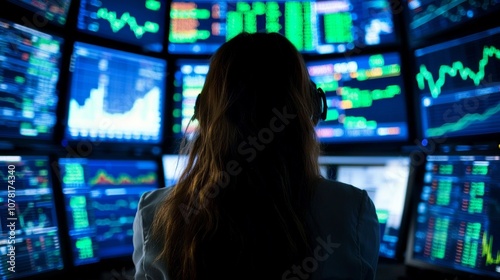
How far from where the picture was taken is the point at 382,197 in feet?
6.11

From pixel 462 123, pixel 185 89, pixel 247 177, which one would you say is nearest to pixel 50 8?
pixel 185 89

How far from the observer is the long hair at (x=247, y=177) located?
91 cm

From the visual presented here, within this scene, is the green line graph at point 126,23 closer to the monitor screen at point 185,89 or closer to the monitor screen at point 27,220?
the monitor screen at point 185,89

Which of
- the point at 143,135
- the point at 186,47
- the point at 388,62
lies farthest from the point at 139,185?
the point at 388,62

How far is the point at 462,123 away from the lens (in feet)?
5.46

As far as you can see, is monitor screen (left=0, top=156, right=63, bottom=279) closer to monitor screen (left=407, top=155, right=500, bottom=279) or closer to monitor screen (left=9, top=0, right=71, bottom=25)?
monitor screen (left=9, top=0, right=71, bottom=25)

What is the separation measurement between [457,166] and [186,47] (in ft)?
4.39

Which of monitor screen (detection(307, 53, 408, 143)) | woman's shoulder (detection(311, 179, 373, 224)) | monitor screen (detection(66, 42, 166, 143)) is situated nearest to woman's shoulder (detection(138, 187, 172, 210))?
woman's shoulder (detection(311, 179, 373, 224))

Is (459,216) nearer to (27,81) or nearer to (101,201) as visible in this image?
(101,201)

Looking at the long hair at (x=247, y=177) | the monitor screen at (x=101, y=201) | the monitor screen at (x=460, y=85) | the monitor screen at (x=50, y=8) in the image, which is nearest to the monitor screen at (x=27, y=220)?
the monitor screen at (x=101, y=201)

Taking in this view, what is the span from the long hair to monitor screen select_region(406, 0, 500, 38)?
915 millimetres

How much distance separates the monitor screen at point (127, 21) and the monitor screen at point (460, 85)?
1.20m

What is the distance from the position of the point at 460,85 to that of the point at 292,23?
81cm

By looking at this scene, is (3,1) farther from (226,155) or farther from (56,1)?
(226,155)
